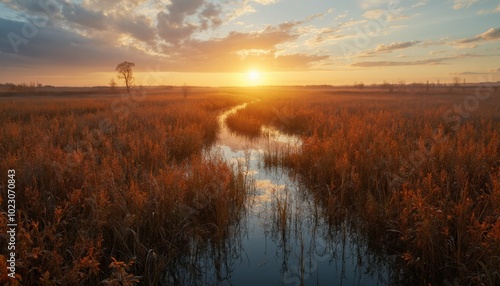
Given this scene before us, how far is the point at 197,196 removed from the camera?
190 inches

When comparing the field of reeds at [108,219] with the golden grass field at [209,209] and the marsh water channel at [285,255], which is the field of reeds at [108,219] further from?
the marsh water channel at [285,255]

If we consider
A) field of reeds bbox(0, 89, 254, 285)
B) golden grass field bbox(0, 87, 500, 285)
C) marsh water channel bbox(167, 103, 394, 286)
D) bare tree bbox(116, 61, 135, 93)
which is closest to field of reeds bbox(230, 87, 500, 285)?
golden grass field bbox(0, 87, 500, 285)

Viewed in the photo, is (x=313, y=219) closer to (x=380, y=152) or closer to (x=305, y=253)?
(x=305, y=253)

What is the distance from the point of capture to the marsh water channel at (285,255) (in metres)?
3.45

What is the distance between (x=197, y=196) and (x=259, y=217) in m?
1.30

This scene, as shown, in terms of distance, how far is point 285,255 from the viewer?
154 inches

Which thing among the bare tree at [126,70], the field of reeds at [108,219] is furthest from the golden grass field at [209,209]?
the bare tree at [126,70]

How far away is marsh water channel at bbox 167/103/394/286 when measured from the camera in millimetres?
3447

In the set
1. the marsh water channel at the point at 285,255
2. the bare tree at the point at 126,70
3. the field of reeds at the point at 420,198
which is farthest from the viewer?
the bare tree at the point at 126,70

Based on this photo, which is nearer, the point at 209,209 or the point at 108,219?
the point at 108,219

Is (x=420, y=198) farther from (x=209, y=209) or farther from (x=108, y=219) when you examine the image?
(x=108, y=219)

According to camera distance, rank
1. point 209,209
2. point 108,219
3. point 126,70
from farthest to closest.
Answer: point 126,70, point 209,209, point 108,219

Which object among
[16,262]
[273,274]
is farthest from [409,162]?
[16,262]

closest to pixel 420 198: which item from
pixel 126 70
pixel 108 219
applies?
pixel 108 219
